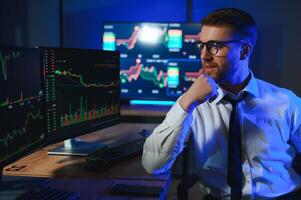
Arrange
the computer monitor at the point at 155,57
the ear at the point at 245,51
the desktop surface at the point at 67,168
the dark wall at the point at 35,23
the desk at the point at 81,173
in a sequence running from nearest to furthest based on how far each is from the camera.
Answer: the desk at the point at 81,173 → the desktop surface at the point at 67,168 → the ear at the point at 245,51 → the computer monitor at the point at 155,57 → the dark wall at the point at 35,23

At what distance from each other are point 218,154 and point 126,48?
69.5 inches

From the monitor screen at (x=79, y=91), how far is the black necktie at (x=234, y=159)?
0.68m

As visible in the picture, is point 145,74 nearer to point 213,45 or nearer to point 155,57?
point 155,57

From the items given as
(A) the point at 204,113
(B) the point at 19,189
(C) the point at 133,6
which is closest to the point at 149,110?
(C) the point at 133,6

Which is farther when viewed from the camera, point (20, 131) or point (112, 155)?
point (112, 155)

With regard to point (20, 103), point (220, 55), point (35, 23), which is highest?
point (35, 23)

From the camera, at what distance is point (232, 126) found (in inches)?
67.6

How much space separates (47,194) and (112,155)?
55cm

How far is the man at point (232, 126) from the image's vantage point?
5.39ft

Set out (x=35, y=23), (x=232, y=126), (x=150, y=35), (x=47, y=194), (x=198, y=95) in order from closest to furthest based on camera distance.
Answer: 1. (x=47, y=194)
2. (x=198, y=95)
3. (x=232, y=126)
4. (x=150, y=35)
5. (x=35, y=23)

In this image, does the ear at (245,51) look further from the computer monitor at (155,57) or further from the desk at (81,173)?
the computer monitor at (155,57)

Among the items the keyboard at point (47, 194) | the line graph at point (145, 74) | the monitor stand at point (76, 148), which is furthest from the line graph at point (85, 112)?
the line graph at point (145, 74)

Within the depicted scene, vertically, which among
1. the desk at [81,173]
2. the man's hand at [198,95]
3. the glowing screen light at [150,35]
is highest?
the glowing screen light at [150,35]

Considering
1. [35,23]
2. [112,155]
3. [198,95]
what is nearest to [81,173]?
[112,155]
